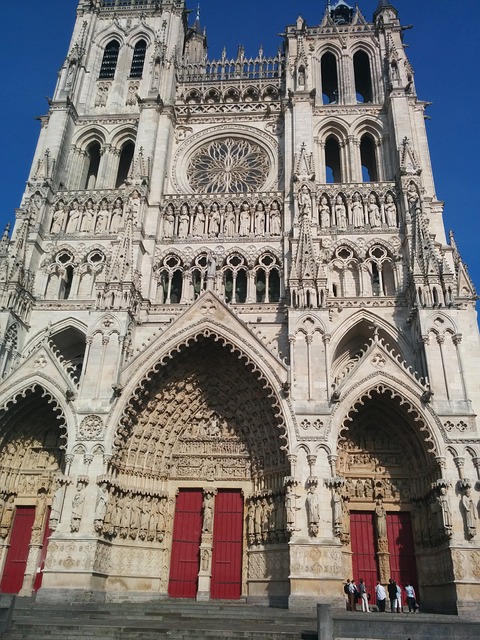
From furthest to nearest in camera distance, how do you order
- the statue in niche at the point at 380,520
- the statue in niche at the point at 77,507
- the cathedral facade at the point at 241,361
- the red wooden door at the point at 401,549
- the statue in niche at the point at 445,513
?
the statue in niche at the point at 380,520 → the red wooden door at the point at 401,549 → the cathedral facade at the point at 241,361 → the statue in niche at the point at 77,507 → the statue in niche at the point at 445,513

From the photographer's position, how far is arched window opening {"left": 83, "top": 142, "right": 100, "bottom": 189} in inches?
994

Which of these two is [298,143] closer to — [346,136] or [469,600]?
[346,136]

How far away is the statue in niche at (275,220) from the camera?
20938 millimetres

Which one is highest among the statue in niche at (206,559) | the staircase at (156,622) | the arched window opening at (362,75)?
the arched window opening at (362,75)

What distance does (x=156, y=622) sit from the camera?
38.0 feet

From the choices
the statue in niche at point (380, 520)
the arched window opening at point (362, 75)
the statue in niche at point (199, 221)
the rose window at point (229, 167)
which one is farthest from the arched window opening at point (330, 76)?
the statue in niche at point (380, 520)

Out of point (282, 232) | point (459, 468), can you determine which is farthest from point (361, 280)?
point (459, 468)

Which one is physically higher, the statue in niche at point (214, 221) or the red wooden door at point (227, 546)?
the statue in niche at point (214, 221)

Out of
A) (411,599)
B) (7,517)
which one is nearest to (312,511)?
(411,599)

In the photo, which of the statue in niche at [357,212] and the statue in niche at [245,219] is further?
the statue in niche at [245,219]

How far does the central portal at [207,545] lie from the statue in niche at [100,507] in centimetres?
306

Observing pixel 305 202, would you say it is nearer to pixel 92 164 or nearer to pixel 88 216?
pixel 88 216

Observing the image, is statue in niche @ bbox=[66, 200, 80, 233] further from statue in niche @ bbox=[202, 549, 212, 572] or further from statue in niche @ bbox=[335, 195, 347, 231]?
statue in niche @ bbox=[202, 549, 212, 572]

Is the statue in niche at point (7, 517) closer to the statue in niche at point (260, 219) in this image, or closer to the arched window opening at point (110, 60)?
the statue in niche at point (260, 219)
